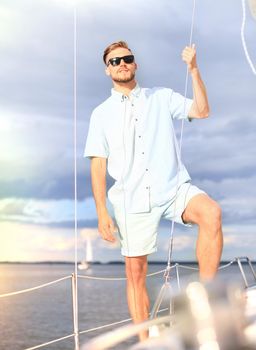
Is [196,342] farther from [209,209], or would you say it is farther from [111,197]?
[111,197]

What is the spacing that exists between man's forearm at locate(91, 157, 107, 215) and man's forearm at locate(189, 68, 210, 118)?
1.82 feet

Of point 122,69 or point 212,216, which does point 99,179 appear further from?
point 212,216

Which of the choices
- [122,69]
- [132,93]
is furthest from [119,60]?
[132,93]

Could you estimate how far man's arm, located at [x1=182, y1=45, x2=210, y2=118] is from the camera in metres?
3.70

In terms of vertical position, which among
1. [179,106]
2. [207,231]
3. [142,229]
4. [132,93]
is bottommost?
[207,231]

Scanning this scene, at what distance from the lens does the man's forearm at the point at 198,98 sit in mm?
3744

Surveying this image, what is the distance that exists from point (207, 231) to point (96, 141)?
2.66 ft

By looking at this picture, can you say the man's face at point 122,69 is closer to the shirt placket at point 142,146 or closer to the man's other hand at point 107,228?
the shirt placket at point 142,146

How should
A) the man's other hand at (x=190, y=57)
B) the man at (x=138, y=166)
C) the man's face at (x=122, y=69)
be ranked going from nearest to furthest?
the man's other hand at (x=190, y=57) < the man at (x=138, y=166) < the man's face at (x=122, y=69)

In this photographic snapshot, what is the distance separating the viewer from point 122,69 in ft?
13.3

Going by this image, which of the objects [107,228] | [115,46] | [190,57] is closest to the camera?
[190,57]

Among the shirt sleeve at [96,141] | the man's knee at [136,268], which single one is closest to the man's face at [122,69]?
the shirt sleeve at [96,141]

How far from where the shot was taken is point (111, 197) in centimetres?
407

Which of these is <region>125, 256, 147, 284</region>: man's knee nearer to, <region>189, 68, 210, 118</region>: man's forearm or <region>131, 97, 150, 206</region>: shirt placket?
<region>131, 97, 150, 206</region>: shirt placket
